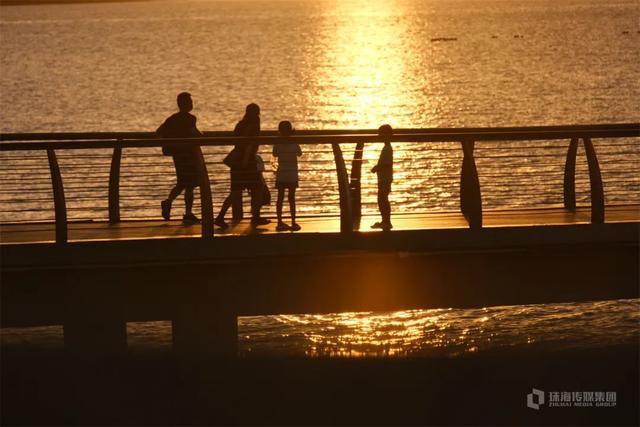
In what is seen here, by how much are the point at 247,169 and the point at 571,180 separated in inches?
170

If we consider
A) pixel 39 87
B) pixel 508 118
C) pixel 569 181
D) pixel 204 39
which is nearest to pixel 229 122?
pixel 508 118

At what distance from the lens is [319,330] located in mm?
23375

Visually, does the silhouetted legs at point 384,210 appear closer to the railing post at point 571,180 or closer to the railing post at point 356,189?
the railing post at point 356,189

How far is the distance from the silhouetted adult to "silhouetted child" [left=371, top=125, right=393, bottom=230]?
134 cm

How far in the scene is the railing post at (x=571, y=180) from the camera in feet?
57.9

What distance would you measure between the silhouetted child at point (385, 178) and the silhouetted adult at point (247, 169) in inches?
52.9

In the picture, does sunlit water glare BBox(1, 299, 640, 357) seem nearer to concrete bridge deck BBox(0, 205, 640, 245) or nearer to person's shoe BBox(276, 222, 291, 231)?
concrete bridge deck BBox(0, 205, 640, 245)

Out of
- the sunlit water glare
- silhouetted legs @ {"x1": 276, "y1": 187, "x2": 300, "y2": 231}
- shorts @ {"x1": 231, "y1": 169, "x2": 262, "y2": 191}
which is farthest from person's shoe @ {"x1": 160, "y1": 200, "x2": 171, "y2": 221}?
the sunlit water glare

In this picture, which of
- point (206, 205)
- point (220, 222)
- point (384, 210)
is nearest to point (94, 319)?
point (206, 205)

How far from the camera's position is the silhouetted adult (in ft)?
53.2

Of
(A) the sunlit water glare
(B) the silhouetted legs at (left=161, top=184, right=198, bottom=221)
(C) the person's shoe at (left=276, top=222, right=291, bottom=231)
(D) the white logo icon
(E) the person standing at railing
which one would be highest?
(E) the person standing at railing

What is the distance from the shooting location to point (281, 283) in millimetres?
15508

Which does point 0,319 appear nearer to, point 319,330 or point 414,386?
point 414,386

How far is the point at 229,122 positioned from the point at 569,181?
2314 inches
